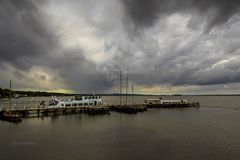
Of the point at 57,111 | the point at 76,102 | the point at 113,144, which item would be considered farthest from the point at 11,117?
the point at 113,144

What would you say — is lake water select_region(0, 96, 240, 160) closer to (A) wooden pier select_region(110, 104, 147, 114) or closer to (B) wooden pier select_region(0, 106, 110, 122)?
(B) wooden pier select_region(0, 106, 110, 122)

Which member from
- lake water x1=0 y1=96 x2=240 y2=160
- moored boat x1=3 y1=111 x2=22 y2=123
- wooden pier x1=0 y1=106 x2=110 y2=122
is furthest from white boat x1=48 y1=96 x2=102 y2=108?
lake water x1=0 y1=96 x2=240 y2=160

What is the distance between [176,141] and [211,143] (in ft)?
20.2

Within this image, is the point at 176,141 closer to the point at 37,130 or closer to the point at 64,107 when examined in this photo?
the point at 37,130

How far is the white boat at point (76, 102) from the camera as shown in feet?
310

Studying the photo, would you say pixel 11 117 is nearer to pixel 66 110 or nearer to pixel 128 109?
pixel 66 110

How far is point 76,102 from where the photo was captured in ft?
321

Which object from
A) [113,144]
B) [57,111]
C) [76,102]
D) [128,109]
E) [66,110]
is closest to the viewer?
[113,144]

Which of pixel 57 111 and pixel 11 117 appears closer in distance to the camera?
pixel 11 117

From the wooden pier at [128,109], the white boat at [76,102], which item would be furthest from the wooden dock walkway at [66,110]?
the white boat at [76,102]

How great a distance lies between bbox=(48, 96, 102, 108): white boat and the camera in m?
94.4

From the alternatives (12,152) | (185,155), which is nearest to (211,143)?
(185,155)

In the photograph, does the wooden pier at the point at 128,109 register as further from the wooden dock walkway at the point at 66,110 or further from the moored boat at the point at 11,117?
the moored boat at the point at 11,117

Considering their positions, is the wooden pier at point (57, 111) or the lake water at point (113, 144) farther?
the wooden pier at point (57, 111)
